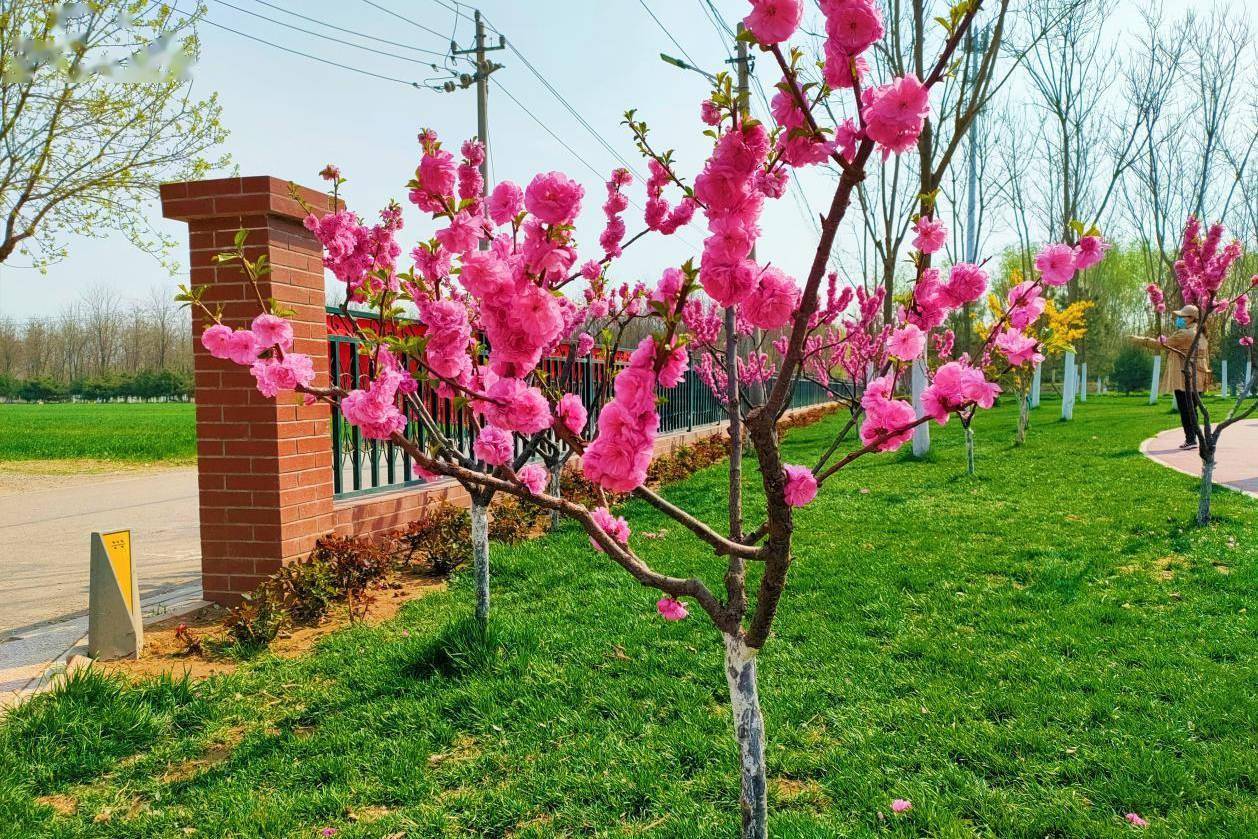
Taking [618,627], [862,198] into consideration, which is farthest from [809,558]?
[862,198]

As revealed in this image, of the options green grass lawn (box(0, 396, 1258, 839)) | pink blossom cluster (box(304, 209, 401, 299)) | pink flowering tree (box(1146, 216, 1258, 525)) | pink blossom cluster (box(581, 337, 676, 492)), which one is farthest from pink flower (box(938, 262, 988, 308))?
pink flowering tree (box(1146, 216, 1258, 525))

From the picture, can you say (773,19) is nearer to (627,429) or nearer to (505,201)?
(627,429)

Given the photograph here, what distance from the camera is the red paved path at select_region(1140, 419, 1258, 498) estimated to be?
838 centimetres

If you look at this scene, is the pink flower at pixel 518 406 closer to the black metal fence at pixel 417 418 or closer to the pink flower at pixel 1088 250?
the black metal fence at pixel 417 418

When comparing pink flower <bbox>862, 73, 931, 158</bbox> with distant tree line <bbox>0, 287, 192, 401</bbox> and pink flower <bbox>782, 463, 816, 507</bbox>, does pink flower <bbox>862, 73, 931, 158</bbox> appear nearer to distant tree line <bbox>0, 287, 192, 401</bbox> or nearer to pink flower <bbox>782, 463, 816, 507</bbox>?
pink flower <bbox>782, 463, 816, 507</bbox>

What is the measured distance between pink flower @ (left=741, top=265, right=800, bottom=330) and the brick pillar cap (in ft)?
11.4

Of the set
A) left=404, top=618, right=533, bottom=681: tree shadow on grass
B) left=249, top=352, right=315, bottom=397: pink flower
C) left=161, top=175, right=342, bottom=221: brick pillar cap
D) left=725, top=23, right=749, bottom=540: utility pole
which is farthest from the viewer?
left=161, top=175, right=342, bottom=221: brick pillar cap

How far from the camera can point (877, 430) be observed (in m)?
1.65

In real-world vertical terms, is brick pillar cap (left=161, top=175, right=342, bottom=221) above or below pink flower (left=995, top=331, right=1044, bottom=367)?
above

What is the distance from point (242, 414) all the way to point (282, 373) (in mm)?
2580

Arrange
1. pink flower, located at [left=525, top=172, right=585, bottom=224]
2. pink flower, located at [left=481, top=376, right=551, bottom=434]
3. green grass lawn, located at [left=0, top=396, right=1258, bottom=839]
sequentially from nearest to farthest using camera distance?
pink flower, located at [left=525, top=172, right=585, bottom=224] → pink flower, located at [left=481, top=376, right=551, bottom=434] → green grass lawn, located at [left=0, top=396, right=1258, bottom=839]

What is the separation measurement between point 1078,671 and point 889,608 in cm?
106

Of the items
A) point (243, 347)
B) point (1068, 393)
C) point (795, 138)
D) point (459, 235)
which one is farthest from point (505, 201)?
point (1068, 393)

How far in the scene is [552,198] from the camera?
4.53 ft
